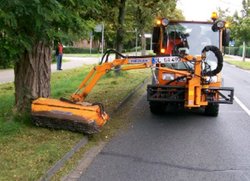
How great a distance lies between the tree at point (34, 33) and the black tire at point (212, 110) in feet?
13.9

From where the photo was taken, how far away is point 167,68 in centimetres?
1112

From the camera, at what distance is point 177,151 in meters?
8.09

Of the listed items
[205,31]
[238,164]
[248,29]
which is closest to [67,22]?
[238,164]

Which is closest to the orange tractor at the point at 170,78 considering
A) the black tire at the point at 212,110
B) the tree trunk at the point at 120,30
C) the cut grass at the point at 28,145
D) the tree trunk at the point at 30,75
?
the black tire at the point at 212,110

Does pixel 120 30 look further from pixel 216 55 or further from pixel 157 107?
pixel 216 55

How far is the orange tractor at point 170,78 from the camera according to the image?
8.50 m

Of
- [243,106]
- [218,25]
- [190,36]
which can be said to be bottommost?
[243,106]

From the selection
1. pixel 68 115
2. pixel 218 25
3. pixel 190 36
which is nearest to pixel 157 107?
pixel 190 36

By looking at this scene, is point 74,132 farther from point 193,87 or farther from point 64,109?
point 193,87

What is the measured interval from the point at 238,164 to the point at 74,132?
299cm

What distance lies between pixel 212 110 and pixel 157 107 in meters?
1.39

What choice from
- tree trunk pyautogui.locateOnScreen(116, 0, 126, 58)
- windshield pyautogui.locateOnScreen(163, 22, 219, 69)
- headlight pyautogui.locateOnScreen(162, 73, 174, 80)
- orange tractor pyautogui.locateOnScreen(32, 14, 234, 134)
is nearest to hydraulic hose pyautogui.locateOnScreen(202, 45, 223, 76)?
orange tractor pyautogui.locateOnScreen(32, 14, 234, 134)

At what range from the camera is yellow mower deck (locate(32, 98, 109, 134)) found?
8336mm

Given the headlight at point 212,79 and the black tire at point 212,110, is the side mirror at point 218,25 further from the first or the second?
the black tire at point 212,110
